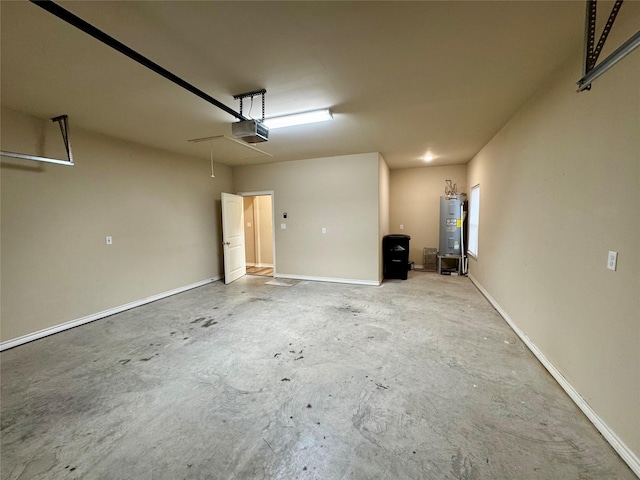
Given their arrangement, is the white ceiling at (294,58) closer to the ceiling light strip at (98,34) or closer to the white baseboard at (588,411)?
the ceiling light strip at (98,34)

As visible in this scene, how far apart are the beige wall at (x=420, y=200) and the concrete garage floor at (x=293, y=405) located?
11.5 feet

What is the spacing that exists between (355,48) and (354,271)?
13.0 feet

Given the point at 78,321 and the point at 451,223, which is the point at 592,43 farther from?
the point at 78,321

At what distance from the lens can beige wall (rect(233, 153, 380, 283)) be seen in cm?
501

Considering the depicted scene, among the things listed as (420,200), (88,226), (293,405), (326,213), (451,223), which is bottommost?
(293,405)

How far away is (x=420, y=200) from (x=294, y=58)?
541cm

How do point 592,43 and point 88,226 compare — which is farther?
point 88,226

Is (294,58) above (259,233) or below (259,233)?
above

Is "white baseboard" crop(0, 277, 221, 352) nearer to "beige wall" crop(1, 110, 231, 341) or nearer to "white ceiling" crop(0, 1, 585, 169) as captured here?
"beige wall" crop(1, 110, 231, 341)

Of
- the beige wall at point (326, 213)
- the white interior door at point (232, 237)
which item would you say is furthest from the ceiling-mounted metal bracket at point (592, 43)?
the white interior door at point (232, 237)

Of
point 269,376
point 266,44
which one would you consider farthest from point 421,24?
point 269,376

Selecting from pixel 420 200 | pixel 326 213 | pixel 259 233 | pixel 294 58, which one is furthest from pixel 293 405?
pixel 420 200

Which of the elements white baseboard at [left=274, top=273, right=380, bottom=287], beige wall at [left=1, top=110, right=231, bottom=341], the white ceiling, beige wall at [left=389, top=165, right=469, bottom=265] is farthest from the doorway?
the white ceiling

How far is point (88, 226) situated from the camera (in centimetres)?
347
